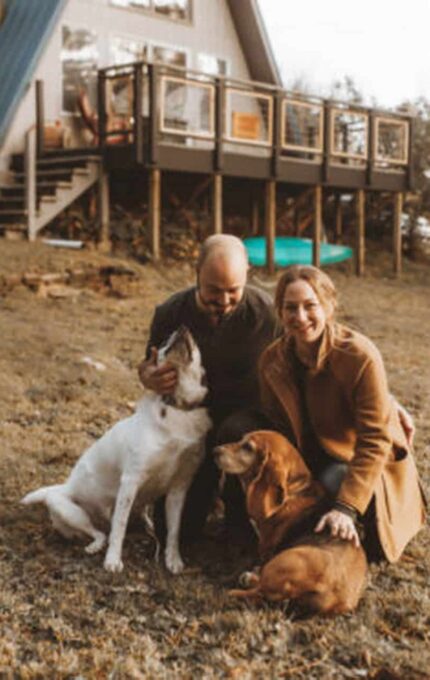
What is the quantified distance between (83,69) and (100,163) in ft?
10.3

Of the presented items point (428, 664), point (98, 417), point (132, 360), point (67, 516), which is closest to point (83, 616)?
point (67, 516)

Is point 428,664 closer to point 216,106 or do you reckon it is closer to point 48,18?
point 216,106

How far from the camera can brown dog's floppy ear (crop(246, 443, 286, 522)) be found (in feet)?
12.6

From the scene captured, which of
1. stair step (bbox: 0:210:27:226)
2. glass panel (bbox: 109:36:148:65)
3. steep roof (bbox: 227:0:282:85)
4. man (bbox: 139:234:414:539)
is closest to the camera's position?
man (bbox: 139:234:414:539)

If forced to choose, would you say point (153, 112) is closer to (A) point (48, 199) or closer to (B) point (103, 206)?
(B) point (103, 206)

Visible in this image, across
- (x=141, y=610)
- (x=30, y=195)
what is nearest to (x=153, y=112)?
(x=30, y=195)

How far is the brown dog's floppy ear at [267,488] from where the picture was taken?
3.85 m

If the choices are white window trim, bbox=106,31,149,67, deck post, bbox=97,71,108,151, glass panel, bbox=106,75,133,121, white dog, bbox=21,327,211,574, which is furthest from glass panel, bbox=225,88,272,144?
white dog, bbox=21,327,211,574

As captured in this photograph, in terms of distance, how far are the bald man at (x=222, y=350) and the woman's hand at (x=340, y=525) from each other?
25.6 inches

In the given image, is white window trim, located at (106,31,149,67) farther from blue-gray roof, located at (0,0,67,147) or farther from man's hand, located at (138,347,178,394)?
man's hand, located at (138,347,178,394)

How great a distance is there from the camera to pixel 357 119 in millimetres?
18031

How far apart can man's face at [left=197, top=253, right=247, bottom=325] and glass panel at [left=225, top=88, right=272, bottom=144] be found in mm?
13416

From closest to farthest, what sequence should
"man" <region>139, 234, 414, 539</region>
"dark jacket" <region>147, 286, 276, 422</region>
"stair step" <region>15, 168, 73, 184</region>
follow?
"man" <region>139, 234, 414, 539</region> < "dark jacket" <region>147, 286, 276, 422</region> < "stair step" <region>15, 168, 73, 184</region>

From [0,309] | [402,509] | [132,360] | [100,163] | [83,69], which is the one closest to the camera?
[402,509]
